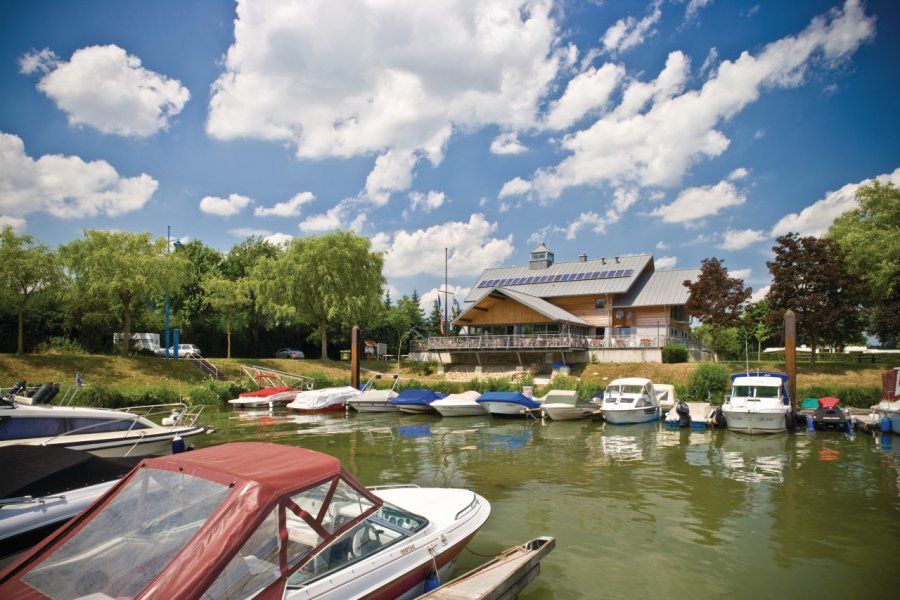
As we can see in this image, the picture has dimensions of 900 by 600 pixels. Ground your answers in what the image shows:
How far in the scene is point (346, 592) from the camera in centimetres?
473

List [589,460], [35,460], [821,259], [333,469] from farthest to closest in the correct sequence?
[821,259] → [589,460] → [35,460] → [333,469]

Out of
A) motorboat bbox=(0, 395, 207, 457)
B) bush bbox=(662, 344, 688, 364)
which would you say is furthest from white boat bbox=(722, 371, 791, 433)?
motorboat bbox=(0, 395, 207, 457)

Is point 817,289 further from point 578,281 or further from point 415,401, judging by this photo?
point 415,401

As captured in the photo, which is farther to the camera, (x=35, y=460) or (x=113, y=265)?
(x=113, y=265)

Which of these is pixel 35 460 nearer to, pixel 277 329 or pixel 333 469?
pixel 333 469

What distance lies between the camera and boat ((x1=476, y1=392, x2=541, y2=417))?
87.2 feet

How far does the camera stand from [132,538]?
4.29 metres

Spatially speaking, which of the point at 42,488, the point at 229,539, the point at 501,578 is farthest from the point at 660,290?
the point at 229,539

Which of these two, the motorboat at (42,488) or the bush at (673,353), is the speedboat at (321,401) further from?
the bush at (673,353)

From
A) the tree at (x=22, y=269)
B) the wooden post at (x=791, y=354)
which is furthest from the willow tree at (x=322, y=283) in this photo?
the wooden post at (x=791, y=354)

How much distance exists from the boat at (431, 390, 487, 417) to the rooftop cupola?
29829 mm

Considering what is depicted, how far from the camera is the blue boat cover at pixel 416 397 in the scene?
2867 cm

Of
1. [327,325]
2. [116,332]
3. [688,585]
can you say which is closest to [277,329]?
[327,325]

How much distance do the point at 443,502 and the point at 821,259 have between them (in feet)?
117
